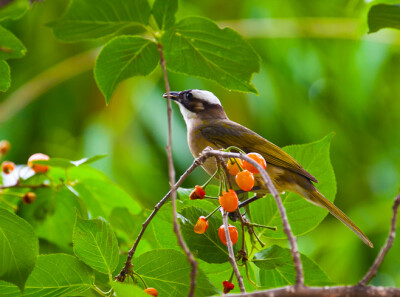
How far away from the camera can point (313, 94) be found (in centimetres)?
720

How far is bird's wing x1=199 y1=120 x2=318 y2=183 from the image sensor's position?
2098 millimetres

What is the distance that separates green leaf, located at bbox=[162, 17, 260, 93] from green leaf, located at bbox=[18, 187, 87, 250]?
0.54 m

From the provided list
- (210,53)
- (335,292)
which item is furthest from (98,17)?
(335,292)

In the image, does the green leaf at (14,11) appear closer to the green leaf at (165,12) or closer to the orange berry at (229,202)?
the green leaf at (165,12)

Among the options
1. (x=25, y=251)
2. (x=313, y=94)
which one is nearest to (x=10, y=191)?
(x=25, y=251)

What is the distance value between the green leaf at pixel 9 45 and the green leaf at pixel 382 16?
2.57 feet

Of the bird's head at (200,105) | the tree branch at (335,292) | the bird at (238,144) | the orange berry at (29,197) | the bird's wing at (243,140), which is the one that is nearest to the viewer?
the tree branch at (335,292)

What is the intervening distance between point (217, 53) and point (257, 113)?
5126 millimetres

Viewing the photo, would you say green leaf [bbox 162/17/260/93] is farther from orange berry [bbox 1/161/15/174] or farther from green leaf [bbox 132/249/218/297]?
orange berry [bbox 1/161/15/174]

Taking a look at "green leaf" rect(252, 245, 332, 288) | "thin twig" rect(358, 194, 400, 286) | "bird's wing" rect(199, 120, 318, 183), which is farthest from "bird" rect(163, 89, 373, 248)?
"thin twig" rect(358, 194, 400, 286)

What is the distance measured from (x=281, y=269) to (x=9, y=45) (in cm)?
81

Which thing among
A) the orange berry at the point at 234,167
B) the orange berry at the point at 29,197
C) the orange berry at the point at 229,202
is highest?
the orange berry at the point at 234,167

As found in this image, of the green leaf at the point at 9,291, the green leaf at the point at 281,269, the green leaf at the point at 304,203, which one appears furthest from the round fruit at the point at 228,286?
the green leaf at the point at 9,291

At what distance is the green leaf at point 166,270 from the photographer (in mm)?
1202
